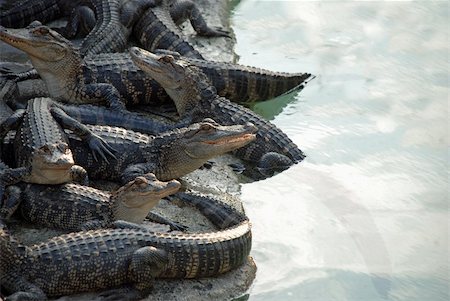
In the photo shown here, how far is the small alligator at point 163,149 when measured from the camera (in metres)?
6.88

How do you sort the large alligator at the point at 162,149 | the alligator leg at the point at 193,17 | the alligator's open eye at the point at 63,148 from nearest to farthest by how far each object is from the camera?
1. the alligator's open eye at the point at 63,148
2. the large alligator at the point at 162,149
3. the alligator leg at the point at 193,17

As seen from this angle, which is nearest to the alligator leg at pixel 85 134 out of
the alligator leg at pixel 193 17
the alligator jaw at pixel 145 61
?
the alligator jaw at pixel 145 61

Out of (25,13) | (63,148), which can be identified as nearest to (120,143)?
(63,148)

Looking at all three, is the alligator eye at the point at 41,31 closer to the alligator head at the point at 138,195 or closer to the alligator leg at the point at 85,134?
the alligator leg at the point at 85,134

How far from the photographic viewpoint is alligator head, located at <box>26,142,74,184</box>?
6094 mm

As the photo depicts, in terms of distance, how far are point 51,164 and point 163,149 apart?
1111 millimetres

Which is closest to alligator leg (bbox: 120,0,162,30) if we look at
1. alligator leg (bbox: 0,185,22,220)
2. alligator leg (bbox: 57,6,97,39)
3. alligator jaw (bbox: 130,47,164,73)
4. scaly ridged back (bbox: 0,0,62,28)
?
alligator leg (bbox: 57,6,97,39)

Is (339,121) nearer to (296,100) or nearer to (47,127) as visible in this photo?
(296,100)

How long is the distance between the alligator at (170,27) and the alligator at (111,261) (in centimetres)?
328

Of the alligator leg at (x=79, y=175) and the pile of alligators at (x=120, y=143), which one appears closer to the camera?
the pile of alligators at (x=120, y=143)

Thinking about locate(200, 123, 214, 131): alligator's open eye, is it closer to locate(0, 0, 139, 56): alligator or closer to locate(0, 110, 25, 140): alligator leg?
locate(0, 110, 25, 140): alligator leg

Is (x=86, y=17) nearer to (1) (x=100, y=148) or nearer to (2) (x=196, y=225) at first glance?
(1) (x=100, y=148)

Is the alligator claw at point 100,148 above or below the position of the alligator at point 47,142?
below

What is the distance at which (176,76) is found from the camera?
8.03m
